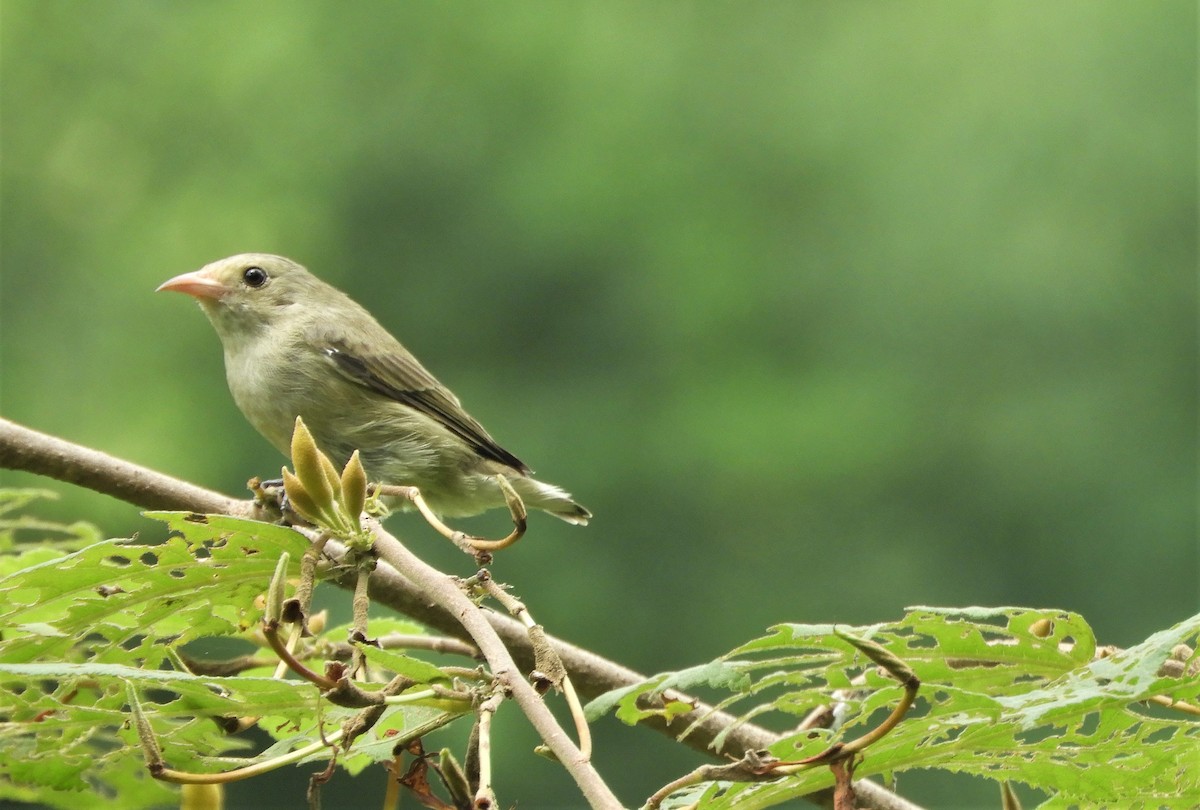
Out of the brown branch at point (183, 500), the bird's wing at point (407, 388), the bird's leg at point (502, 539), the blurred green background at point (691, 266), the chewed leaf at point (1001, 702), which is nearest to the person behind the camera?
the chewed leaf at point (1001, 702)

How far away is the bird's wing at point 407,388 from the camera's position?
479 centimetres

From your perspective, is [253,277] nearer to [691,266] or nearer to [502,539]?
[502,539]

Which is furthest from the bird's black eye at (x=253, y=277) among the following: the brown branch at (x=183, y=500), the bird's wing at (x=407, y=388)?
the brown branch at (x=183, y=500)

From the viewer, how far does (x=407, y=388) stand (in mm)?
4930

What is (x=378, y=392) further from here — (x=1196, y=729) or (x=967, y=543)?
(x=967, y=543)

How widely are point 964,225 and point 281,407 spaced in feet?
63.9

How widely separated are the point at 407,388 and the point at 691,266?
693 inches

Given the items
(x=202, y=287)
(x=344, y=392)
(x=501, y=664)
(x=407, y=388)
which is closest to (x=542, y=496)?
(x=407, y=388)

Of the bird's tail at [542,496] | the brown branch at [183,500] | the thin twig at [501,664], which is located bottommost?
the thin twig at [501,664]

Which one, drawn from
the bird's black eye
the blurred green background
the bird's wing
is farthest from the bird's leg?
the blurred green background

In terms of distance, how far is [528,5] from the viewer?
2522cm

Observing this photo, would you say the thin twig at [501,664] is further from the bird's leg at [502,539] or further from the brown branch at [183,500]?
the brown branch at [183,500]

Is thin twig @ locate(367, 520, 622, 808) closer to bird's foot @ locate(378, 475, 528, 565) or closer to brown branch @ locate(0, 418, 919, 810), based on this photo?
bird's foot @ locate(378, 475, 528, 565)

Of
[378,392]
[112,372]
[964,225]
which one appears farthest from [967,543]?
[378,392]
